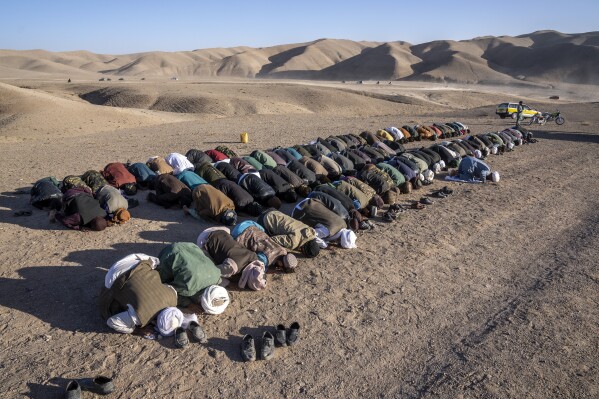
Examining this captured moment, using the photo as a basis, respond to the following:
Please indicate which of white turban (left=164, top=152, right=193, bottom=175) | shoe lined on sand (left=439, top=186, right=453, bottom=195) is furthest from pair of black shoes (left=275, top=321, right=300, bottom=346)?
shoe lined on sand (left=439, top=186, right=453, bottom=195)

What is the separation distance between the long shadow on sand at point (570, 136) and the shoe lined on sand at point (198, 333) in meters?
18.6

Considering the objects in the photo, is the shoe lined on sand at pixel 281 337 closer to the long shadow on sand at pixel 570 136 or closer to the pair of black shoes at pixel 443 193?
the pair of black shoes at pixel 443 193

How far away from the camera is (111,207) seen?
25.5 feet

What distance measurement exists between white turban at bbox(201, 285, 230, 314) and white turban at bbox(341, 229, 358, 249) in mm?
2509

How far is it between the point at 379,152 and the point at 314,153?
1962mm

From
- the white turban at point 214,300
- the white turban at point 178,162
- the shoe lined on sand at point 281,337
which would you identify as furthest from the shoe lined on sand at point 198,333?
the white turban at point 178,162

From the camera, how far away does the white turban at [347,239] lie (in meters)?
7.16

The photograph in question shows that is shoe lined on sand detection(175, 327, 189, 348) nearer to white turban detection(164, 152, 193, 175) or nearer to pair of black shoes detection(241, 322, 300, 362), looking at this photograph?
pair of black shoes detection(241, 322, 300, 362)

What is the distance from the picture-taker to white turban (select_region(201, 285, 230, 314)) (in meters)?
5.15

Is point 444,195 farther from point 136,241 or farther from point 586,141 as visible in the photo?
point 586,141

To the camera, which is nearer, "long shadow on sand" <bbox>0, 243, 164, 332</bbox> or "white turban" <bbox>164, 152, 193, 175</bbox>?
"long shadow on sand" <bbox>0, 243, 164, 332</bbox>

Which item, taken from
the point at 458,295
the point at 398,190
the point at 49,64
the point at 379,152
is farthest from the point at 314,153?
the point at 49,64

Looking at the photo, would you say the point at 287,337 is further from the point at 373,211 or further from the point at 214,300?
the point at 373,211

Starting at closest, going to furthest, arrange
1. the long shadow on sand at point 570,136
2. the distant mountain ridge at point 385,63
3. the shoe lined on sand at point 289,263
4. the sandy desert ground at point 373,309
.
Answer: the sandy desert ground at point 373,309, the shoe lined on sand at point 289,263, the long shadow on sand at point 570,136, the distant mountain ridge at point 385,63
